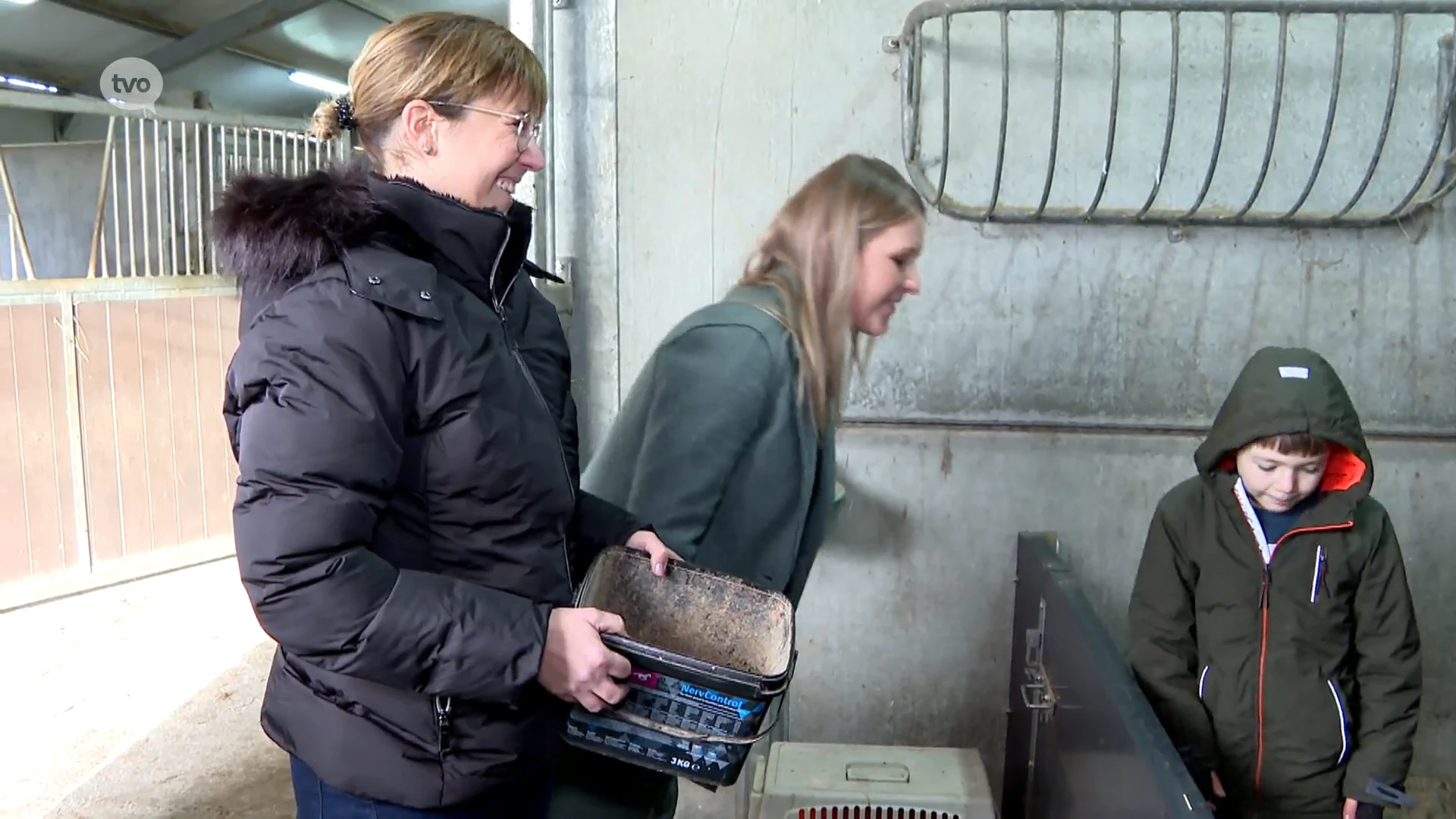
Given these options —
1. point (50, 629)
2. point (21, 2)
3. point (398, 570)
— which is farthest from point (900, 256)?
point (21, 2)

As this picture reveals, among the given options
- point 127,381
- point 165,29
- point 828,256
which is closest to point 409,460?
point 828,256

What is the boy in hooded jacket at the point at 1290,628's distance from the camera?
150 centimetres

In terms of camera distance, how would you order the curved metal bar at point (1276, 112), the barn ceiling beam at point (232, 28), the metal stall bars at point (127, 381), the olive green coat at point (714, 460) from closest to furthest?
the olive green coat at point (714, 460) < the curved metal bar at point (1276, 112) < the metal stall bars at point (127, 381) < the barn ceiling beam at point (232, 28)

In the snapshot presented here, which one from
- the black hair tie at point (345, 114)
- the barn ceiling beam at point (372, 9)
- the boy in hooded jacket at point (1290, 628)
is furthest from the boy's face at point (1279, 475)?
the barn ceiling beam at point (372, 9)

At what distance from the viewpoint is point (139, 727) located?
276 centimetres

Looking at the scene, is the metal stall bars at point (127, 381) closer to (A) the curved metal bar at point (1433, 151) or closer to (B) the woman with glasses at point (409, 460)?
(B) the woman with glasses at point (409, 460)

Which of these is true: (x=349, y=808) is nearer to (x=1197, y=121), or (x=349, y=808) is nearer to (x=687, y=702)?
(x=687, y=702)

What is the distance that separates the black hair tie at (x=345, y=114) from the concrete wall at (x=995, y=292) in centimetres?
101

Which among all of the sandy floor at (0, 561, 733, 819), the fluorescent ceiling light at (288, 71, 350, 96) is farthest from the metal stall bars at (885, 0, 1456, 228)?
the fluorescent ceiling light at (288, 71, 350, 96)

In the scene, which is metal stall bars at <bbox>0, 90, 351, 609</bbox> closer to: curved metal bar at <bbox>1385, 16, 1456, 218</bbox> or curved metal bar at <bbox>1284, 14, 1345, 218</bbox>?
curved metal bar at <bbox>1284, 14, 1345, 218</bbox>

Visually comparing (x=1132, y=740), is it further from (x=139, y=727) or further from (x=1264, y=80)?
(x=139, y=727)

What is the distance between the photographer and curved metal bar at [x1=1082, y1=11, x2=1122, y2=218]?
1.78 m

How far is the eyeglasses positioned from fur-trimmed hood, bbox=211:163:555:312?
3.0 inches

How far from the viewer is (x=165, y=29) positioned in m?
6.61
